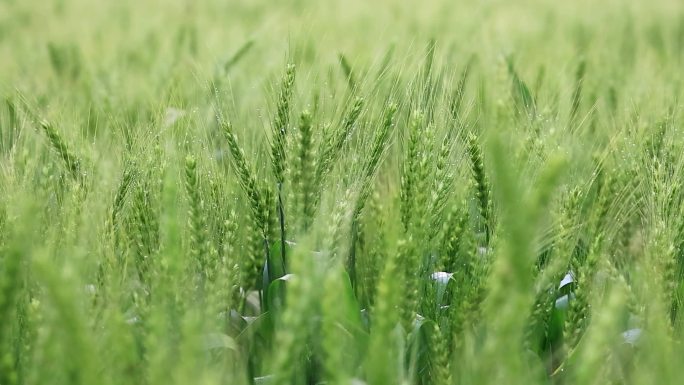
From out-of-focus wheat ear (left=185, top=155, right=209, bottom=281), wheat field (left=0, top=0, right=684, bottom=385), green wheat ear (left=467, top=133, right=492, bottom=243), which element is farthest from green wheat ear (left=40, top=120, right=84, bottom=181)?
green wheat ear (left=467, top=133, right=492, bottom=243)

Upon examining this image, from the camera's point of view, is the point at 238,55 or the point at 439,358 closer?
the point at 439,358

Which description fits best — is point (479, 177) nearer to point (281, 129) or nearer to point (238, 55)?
point (281, 129)

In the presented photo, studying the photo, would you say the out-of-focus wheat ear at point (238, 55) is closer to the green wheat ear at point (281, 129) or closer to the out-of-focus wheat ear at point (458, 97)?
the out-of-focus wheat ear at point (458, 97)

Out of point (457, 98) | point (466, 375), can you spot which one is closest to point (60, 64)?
point (457, 98)

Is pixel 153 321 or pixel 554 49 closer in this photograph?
pixel 153 321

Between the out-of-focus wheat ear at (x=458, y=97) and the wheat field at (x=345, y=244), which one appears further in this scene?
the out-of-focus wheat ear at (x=458, y=97)

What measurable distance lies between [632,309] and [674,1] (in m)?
3.05

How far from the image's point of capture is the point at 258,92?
5.04ft

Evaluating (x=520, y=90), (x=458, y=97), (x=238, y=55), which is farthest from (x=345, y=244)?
(x=238, y=55)

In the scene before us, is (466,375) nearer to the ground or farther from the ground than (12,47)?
nearer to the ground

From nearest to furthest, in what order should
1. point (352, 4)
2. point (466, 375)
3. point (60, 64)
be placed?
point (466, 375) < point (60, 64) < point (352, 4)

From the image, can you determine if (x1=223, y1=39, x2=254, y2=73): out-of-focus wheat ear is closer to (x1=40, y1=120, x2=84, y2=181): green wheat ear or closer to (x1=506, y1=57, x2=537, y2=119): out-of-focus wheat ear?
(x1=506, y1=57, x2=537, y2=119): out-of-focus wheat ear

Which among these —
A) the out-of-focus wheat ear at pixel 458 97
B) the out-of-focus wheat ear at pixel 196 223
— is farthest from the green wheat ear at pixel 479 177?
the out-of-focus wheat ear at pixel 196 223

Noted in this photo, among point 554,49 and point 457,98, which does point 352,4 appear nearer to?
point 554,49
